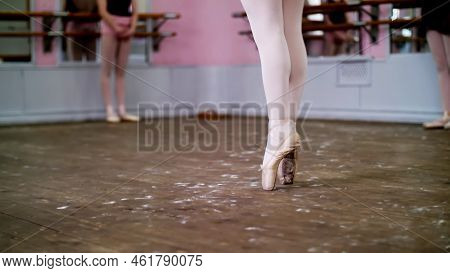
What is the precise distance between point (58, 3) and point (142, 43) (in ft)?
3.13

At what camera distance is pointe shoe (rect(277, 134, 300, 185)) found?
2.16 m

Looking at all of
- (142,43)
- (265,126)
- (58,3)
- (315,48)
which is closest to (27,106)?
(58,3)

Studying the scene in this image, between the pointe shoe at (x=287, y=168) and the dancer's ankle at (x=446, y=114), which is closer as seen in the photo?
the pointe shoe at (x=287, y=168)

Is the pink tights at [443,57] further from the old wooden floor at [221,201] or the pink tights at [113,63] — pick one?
the pink tights at [113,63]

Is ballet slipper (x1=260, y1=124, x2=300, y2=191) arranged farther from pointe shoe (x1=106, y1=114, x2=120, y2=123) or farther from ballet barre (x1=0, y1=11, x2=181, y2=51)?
ballet barre (x1=0, y1=11, x2=181, y2=51)

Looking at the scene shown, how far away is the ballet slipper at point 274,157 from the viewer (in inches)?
80.2

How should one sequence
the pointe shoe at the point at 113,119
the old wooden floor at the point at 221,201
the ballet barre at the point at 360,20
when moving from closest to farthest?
1. the old wooden floor at the point at 221,201
2. the ballet barre at the point at 360,20
3. the pointe shoe at the point at 113,119

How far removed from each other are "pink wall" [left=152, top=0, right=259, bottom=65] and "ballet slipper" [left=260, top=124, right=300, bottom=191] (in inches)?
165

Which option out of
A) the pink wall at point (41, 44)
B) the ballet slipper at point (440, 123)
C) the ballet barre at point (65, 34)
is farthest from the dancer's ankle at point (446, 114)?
the pink wall at point (41, 44)

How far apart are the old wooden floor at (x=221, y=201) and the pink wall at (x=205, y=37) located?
2.96 metres

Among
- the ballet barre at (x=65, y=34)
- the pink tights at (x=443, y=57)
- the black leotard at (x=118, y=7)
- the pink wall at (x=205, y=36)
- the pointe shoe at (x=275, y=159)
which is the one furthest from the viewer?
the pink wall at (x=205, y=36)

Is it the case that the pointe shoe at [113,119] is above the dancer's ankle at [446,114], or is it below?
below
